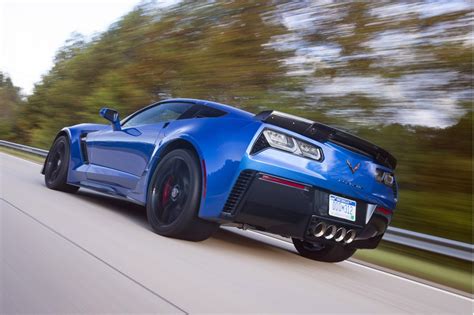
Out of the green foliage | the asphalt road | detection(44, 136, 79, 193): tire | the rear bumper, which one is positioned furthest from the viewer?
the green foliage

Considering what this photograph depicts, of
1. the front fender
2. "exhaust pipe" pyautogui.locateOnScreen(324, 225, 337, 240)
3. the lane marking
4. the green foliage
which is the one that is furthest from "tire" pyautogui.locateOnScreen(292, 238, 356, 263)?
the green foliage

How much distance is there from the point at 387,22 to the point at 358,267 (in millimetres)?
6036

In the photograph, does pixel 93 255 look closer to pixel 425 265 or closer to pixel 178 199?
pixel 178 199

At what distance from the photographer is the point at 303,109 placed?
11070 millimetres

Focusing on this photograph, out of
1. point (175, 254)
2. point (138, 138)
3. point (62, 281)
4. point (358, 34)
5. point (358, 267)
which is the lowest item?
point (358, 267)

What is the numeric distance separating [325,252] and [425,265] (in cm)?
134

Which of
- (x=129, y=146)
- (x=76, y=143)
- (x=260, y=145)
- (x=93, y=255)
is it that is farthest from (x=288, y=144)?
(x=76, y=143)

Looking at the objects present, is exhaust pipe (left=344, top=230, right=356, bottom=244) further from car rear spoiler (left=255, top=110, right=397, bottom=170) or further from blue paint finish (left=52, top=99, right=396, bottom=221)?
car rear spoiler (left=255, top=110, right=397, bottom=170)

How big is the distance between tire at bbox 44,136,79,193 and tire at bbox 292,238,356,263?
3105mm

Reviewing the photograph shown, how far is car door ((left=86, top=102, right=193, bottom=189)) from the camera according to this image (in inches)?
195

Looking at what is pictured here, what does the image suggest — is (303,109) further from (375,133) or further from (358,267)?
(358,267)

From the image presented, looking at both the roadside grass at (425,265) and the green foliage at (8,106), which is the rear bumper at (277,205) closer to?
the roadside grass at (425,265)

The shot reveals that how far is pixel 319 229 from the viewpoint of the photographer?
3967 mm

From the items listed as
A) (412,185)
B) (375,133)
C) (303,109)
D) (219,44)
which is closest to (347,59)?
(303,109)
